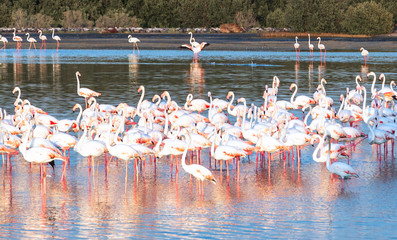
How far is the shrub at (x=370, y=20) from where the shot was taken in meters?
68.1

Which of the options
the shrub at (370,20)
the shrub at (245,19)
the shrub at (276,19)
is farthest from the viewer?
the shrub at (245,19)

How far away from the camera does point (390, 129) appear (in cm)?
1368

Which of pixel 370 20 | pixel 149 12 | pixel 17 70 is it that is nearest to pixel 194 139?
pixel 17 70

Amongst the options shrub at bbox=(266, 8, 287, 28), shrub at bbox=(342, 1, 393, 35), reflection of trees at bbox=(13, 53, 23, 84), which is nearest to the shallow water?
reflection of trees at bbox=(13, 53, 23, 84)

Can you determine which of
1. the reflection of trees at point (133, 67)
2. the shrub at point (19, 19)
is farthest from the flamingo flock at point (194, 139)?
the shrub at point (19, 19)

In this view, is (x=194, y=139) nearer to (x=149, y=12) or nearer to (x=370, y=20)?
(x=370, y=20)

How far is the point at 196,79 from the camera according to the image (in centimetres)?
2981

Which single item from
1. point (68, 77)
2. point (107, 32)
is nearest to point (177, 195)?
point (68, 77)

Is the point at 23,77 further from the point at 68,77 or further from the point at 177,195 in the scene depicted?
the point at 177,195

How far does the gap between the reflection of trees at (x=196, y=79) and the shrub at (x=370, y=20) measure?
34902 millimetres

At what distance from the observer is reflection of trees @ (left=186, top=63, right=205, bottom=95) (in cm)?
A: 2598

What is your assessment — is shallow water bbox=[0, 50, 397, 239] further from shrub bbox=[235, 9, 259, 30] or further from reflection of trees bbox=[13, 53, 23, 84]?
shrub bbox=[235, 9, 259, 30]

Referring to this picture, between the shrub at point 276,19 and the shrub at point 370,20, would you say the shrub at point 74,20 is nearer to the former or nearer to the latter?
the shrub at point 276,19

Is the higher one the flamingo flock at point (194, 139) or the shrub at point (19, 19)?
the shrub at point (19, 19)
